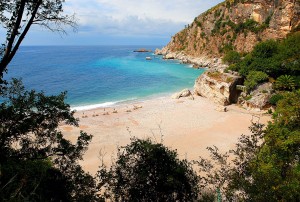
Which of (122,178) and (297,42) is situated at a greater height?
(297,42)

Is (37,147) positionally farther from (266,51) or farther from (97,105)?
(266,51)

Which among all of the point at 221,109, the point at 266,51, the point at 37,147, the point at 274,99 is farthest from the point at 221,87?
the point at 37,147

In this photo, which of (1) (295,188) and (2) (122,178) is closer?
(1) (295,188)

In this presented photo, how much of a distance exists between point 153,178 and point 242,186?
350cm

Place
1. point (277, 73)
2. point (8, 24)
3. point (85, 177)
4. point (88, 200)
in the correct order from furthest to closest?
point (277, 73) < point (85, 177) < point (88, 200) < point (8, 24)

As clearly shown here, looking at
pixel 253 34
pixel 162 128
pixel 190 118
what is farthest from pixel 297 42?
pixel 253 34

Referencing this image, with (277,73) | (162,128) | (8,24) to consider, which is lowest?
(162,128)

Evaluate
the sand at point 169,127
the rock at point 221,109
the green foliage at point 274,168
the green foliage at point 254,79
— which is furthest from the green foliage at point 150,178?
the green foliage at point 254,79

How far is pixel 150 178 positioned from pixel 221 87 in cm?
2721

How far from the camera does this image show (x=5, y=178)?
6.82 metres

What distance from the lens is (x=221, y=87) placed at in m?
35.3

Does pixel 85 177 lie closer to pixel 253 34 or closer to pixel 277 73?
pixel 277 73

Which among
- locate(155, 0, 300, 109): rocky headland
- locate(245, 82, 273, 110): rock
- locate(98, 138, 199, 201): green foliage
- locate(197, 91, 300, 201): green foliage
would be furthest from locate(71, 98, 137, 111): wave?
locate(197, 91, 300, 201): green foliage

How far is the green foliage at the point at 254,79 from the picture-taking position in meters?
33.7
